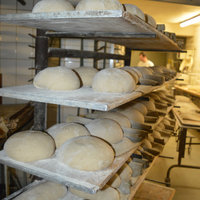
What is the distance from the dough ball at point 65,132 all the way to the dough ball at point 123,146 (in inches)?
8.6

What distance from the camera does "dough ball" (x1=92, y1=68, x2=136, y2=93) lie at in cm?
127

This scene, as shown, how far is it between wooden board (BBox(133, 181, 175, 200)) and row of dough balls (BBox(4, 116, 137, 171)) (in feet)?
3.89

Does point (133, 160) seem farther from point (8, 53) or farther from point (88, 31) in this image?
point (8, 53)

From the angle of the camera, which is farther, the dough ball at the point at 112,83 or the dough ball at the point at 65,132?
the dough ball at the point at 65,132

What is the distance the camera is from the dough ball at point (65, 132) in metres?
1.40

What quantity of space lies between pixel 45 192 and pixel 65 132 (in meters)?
0.38

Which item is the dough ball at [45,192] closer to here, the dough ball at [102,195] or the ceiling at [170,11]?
the dough ball at [102,195]

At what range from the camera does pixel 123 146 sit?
4.81 ft

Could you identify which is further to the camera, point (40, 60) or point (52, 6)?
point (40, 60)

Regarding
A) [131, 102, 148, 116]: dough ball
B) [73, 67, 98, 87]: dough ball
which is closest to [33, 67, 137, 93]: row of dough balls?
[73, 67, 98, 87]: dough ball

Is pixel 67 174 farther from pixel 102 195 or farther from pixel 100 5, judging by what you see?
pixel 100 5

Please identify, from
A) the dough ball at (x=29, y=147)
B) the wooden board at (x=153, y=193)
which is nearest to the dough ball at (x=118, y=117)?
the dough ball at (x=29, y=147)

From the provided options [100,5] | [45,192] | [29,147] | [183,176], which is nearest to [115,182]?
[45,192]

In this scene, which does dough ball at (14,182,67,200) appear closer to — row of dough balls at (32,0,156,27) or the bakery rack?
the bakery rack
